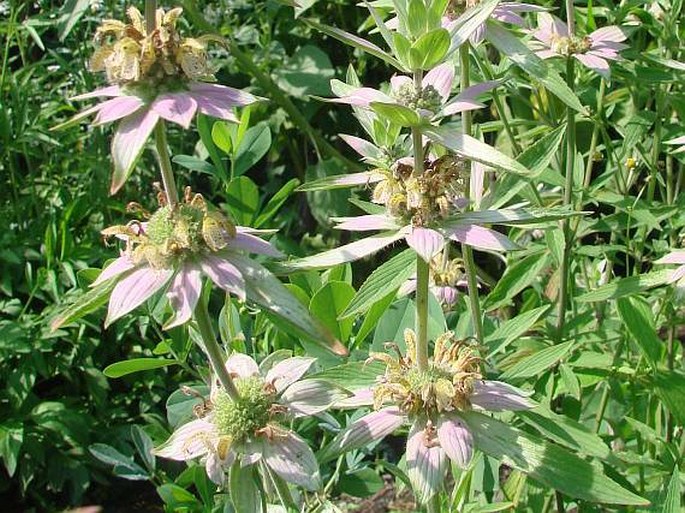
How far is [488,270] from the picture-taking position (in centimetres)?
305

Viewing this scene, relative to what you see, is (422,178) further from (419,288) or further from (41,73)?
(41,73)

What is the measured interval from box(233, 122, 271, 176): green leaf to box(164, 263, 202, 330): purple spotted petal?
18.2 inches

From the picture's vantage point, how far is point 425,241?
935mm

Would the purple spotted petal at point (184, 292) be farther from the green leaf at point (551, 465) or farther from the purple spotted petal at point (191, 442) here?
the green leaf at point (551, 465)

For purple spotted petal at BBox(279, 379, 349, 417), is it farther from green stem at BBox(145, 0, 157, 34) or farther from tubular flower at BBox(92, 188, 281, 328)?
green stem at BBox(145, 0, 157, 34)

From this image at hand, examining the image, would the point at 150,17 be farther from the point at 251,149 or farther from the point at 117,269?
the point at 251,149

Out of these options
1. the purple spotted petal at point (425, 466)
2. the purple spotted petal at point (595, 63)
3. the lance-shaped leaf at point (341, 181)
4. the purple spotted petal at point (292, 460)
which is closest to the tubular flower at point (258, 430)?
the purple spotted petal at point (292, 460)

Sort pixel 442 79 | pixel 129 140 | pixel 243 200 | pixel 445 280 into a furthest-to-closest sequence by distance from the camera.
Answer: pixel 445 280 < pixel 243 200 < pixel 442 79 < pixel 129 140

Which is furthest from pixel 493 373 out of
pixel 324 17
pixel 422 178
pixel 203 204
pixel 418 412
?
pixel 324 17

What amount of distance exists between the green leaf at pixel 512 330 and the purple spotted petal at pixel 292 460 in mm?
351

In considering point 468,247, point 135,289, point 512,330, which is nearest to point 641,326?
point 512,330

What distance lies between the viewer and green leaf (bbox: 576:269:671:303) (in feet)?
4.11

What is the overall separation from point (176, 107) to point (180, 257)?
0.16 m

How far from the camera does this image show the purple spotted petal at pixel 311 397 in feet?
3.25
